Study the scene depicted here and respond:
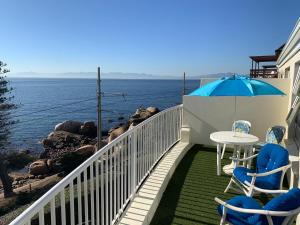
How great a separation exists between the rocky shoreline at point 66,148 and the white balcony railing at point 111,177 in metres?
10.3

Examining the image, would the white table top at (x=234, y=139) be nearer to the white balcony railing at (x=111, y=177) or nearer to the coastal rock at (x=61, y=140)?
the white balcony railing at (x=111, y=177)

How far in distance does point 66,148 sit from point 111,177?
23287 millimetres

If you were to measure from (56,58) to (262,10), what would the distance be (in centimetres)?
6588

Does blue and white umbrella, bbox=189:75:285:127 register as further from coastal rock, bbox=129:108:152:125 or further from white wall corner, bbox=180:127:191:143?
coastal rock, bbox=129:108:152:125

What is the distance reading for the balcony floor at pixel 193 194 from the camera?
138 inches

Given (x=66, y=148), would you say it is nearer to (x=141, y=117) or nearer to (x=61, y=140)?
(x=61, y=140)

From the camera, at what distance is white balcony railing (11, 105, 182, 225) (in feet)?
5.97

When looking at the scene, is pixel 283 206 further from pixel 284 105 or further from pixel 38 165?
pixel 38 165

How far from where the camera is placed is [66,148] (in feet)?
81.5

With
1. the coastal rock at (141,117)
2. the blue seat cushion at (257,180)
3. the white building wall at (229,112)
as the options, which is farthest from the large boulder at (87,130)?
the blue seat cushion at (257,180)

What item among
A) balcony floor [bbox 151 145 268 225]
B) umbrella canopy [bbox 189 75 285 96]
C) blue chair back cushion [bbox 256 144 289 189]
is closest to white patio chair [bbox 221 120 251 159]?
balcony floor [bbox 151 145 268 225]

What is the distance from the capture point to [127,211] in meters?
3.35

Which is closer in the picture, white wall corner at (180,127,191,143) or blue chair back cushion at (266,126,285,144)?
blue chair back cushion at (266,126,285,144)

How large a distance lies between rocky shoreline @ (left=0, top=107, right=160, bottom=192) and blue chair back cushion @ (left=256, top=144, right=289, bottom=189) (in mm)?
11093
